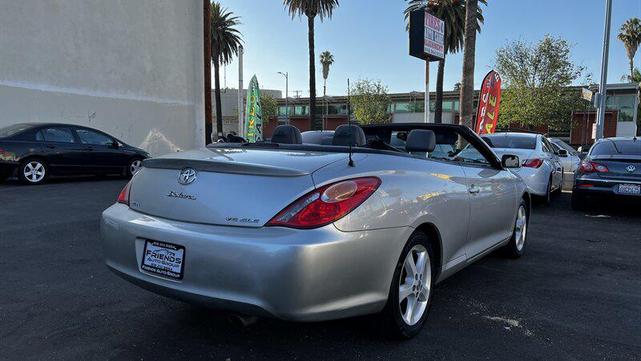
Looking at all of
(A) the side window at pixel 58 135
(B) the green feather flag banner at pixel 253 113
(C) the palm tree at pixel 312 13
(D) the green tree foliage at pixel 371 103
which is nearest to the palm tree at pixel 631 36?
(D) the green tree foliage at pixel 371 103

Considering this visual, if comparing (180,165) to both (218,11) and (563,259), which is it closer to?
(563,259)

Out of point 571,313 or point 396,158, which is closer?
point 396,158

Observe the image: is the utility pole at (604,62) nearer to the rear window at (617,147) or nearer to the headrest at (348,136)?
the rear window at (617,147)

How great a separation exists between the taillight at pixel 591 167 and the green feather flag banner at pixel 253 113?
1477 centimetres

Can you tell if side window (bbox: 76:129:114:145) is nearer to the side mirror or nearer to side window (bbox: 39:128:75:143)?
side window (bbox: 39:128:75:143)

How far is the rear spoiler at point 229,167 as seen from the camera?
8.71 feet

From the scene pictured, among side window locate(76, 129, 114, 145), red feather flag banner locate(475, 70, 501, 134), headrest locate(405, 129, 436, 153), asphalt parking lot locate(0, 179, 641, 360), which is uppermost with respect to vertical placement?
red feather flag banner locate(475, 70, 501, 134)

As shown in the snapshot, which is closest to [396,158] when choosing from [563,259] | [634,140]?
[563,259]

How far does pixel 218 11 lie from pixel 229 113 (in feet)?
104

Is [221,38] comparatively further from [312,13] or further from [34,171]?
[34,171]

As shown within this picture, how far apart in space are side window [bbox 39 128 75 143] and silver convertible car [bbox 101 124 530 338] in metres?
9.17

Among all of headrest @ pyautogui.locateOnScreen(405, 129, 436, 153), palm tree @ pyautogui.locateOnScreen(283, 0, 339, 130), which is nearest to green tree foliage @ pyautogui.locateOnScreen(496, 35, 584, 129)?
palm tree @ pyautogui.locateOnScreen(283, 0, 339, 130)

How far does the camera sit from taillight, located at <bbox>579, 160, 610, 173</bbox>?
801 centimetres

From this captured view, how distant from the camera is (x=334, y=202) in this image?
2578 millimetres
